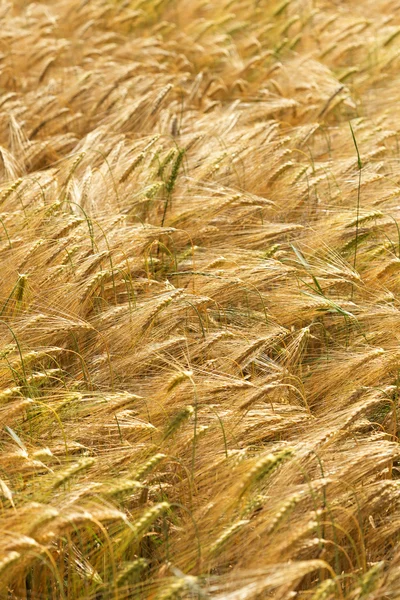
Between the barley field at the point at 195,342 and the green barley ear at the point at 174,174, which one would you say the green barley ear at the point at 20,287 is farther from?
the green barley ear at the point at 174,174

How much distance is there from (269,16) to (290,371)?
11.9ft

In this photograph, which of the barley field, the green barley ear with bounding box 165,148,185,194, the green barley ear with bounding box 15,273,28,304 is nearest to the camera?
the barley field

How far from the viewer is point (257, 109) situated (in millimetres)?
4070

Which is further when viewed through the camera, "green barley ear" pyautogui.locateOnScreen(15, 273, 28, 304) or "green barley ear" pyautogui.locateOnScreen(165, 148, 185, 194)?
"green barley ear" pyautogui.locateOnScreen(165, 148, 185, 194)

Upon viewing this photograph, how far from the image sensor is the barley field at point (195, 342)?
68.4 inches

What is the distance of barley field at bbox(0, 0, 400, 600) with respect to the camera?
174cm

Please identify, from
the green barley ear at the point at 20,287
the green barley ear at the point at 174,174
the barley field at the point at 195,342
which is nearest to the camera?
the barley field at the point at 195,342

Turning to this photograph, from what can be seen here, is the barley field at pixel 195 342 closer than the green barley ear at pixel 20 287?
Yes

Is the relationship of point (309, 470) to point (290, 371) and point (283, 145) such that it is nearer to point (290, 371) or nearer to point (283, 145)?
point (290, 371)

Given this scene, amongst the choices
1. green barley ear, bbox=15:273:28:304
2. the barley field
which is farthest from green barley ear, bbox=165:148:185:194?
green barley ear, bbox=15:273:28:304

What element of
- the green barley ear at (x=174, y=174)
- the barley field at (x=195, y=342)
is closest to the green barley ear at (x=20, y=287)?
the barley field at (x=195, y=342)

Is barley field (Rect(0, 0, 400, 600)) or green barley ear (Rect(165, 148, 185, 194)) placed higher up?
green barley ear (Rect(165, 148, 185, 194))

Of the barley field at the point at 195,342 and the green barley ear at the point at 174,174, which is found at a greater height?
the green barley ear at the point at 174,174

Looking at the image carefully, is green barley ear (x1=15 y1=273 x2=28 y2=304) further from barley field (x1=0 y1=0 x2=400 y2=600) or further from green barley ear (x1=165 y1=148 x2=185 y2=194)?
green barley ear (x1=165 y1=148 x2=185 y2=194)
